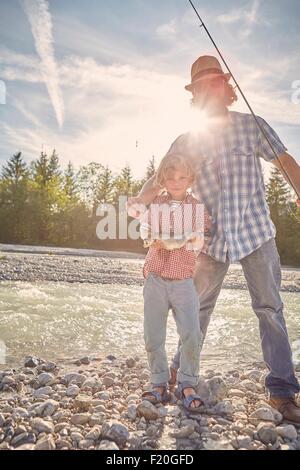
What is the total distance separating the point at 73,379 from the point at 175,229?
167 centimetres

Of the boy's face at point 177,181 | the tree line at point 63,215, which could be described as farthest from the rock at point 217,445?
the tree line at point 63,215

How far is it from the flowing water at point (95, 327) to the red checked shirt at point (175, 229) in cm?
184

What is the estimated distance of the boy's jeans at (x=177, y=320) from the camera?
115 inches

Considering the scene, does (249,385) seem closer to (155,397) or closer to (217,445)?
(155,397)

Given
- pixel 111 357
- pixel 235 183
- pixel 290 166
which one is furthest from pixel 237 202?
pixel 111 357

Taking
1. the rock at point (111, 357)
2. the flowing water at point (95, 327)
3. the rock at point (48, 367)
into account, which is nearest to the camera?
the rock at point (48, 367)

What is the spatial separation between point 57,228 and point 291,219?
28273 mm

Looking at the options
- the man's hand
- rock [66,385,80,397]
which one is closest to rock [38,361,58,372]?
rock [66,385,80,397]

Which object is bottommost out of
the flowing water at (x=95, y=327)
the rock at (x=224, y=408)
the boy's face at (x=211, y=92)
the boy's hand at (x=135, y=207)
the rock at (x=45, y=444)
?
the flowing water at (x=95, y=327)

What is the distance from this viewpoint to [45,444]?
2.28 meters

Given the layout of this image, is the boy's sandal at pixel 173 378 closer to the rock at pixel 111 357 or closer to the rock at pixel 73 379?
the rock at pixel 73 379

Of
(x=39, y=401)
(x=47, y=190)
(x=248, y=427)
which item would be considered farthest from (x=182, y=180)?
(x=47, y=190)

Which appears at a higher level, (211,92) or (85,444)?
(211,92)
